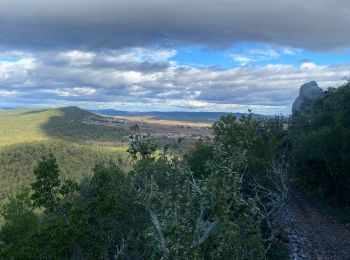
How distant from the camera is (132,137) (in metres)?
9.01

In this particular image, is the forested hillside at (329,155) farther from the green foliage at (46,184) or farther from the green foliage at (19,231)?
the green foliage at (46,184)

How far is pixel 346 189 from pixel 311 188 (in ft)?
19.9

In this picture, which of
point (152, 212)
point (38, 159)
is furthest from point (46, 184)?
point (38, 159)

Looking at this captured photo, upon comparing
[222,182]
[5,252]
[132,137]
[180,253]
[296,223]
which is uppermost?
[132,137]

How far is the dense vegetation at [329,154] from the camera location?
29.7m

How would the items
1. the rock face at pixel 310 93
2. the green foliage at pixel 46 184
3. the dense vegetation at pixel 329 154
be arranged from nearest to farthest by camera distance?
the green foliage at pixel 46 184 < the dense vegetation at pixel 329 154 < the rock face at pixel 310 93

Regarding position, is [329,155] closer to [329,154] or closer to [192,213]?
[329,154]

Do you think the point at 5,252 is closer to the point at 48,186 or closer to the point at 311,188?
the point at 48,186

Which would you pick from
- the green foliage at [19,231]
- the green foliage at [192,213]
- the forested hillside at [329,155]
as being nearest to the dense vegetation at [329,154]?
the forested hillside at [329,155]

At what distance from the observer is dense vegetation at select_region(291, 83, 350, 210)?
29.7 m

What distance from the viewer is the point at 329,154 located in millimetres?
30375

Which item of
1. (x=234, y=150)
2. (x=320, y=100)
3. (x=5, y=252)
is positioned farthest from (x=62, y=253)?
(x=320, y=100)

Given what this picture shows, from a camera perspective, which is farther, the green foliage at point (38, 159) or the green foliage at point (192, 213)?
the green foliage at point (38, 159)

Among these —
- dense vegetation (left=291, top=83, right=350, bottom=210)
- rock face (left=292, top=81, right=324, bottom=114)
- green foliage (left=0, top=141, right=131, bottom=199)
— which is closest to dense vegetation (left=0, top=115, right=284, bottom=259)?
dense vegetation (left=291, top=83, right=350, bottom=210)
